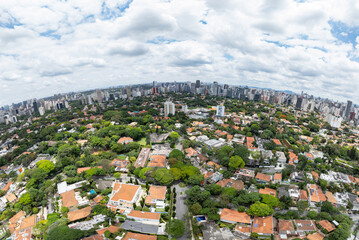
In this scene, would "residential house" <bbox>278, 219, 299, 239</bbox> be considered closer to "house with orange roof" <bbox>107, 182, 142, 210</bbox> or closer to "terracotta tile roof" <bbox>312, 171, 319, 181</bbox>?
"terracotta tile roof" <bbox>312, 171, 319, 181</bbox>

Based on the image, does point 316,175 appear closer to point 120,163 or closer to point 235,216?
point 235,216

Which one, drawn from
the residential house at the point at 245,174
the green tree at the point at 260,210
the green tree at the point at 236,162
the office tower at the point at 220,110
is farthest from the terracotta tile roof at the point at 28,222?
the office tower at the point at 220,110

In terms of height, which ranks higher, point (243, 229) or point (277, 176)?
point (277, 176)

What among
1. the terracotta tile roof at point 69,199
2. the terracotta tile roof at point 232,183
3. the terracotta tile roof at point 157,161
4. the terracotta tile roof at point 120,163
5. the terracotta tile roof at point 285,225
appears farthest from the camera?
the terracotta tile roof at point 120,163

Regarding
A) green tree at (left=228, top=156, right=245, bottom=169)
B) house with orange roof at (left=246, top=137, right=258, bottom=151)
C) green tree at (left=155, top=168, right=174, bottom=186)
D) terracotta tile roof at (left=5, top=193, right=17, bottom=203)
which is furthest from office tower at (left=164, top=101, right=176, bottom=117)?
terracotta tile roof at (left=5, top=193, right=17, bottom=203)

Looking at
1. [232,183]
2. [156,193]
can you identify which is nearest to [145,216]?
[156,193]

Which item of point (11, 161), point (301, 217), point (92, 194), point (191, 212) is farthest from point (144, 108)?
point (301, 217)

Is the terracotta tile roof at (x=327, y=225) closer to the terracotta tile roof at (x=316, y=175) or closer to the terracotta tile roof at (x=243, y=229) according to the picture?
the terracotta tile roof at (x=243, y=229)
